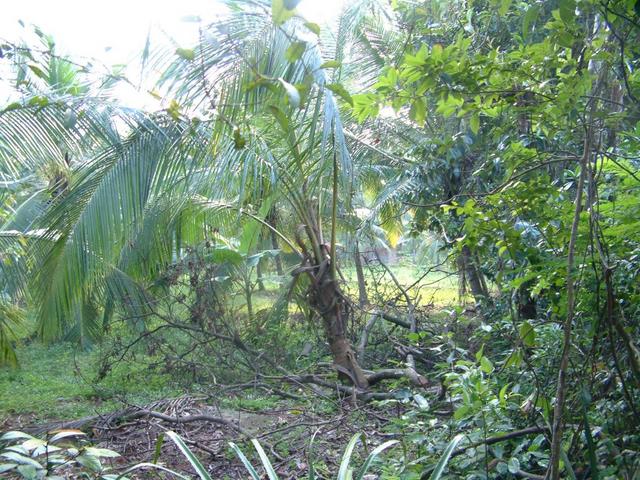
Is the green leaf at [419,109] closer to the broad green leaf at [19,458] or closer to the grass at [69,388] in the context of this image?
the broad green leaf at [19,458]

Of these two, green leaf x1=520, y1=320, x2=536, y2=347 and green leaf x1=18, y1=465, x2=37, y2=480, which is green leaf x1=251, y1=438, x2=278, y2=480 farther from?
green leaf x1=520, y1=320, x2=536, y2=347

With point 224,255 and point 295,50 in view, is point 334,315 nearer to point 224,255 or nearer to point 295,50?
point 224,255

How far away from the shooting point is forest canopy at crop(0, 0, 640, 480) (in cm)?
260

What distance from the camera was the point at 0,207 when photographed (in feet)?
21.2

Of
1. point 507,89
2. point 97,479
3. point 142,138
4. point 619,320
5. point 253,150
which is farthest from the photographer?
point 253,150

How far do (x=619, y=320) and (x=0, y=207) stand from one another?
6004 mm

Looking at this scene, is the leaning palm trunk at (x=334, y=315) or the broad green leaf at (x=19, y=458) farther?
the leaning palm trunk at (x=334, y=315)

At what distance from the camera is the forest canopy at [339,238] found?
102 inches

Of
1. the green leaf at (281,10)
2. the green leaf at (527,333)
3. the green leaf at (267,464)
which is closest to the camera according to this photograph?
the green leaf at (281,10)

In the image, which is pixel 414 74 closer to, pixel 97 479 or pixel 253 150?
pixel 97 479

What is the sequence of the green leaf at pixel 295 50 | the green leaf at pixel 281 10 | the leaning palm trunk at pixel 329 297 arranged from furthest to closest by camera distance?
the leaning palm trunk at pixel 329 297 < the green leaf at pixel 295 50 < the green leaf at pixel 281 10

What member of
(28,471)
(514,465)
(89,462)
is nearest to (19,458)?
(28,471)

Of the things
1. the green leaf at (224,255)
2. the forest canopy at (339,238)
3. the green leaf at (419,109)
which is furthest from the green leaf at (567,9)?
the green leaf at (224,255)

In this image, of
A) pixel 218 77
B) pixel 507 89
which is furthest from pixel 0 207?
pixel 507 89
